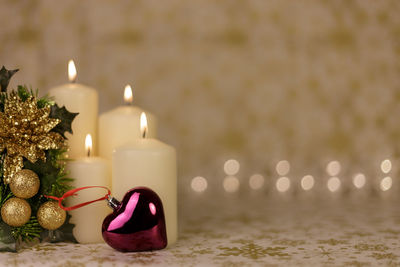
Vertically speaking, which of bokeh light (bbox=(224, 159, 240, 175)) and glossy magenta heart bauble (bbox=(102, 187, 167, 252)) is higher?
bokeh light (bbox=(224, 159, 240, 175))

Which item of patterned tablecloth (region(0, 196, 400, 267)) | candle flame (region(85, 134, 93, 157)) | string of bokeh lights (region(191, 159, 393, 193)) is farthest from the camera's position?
string of bokeh lights (region(191, 159, 393, 193))

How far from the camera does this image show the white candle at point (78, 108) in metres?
0.75

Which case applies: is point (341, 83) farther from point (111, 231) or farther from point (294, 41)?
point (111, 231)

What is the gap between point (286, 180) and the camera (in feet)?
4.21

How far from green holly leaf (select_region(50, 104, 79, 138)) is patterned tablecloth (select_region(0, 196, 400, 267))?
0.16m

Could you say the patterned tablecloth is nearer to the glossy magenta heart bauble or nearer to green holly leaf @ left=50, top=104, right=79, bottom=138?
the glossy magenta heart bauble

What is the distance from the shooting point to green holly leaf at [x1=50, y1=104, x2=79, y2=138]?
0.69m

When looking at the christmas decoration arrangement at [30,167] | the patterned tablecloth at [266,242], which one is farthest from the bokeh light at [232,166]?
the christmas decoration arrangement at [30,167]

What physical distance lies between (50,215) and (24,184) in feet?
0.18

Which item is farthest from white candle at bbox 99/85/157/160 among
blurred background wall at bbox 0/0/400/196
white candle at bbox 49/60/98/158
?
blurred background wall at bbox 0/0/400/196

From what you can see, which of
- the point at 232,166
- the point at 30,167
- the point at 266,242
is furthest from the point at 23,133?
the point at 232,166

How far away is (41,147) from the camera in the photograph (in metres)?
0.68

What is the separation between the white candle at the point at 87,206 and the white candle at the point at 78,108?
0.16 feet

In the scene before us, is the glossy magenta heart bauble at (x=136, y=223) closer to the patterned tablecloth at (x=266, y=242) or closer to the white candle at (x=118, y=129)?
the patterned tablecloth at (x=266, y=242)
